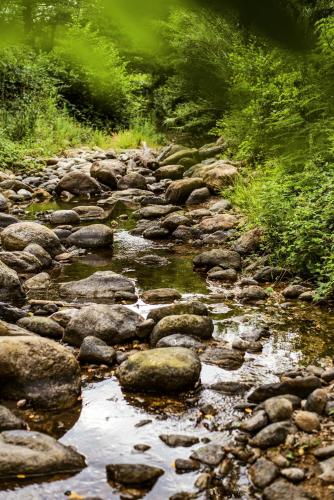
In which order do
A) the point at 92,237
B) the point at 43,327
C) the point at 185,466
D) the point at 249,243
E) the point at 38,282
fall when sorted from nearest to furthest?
the point at 185,466 < the point at 43,327 < the point at 38,282 < the point at 249,243 < the point at 92,237

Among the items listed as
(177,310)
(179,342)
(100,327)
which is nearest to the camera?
(179,342)

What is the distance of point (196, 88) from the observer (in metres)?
1.16

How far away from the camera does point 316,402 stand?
12.6 ft

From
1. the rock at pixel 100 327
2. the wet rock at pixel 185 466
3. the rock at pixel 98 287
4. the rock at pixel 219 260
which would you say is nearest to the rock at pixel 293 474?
the wet rock at pixel 185 466

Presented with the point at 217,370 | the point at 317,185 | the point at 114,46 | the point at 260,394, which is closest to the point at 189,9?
the point at 114,46

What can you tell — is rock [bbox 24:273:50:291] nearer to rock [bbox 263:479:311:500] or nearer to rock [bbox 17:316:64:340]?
rock [bbox 17:316:64:340]

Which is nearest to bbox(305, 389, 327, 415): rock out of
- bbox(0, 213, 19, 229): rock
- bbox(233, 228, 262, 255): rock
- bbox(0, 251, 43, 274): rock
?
bbox(233, 228, 262, 255): rock

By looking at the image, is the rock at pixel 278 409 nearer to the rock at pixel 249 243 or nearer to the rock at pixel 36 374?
the rock at pixel 36 374

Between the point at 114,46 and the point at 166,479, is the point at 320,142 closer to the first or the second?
the point at 114,46

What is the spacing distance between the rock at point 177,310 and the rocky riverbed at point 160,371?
0.01 m

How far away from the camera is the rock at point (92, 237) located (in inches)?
347

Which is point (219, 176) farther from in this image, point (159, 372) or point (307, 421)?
point (307, 421)

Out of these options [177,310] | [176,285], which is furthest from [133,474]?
[176,285]

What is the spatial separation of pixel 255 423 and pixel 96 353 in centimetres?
156
